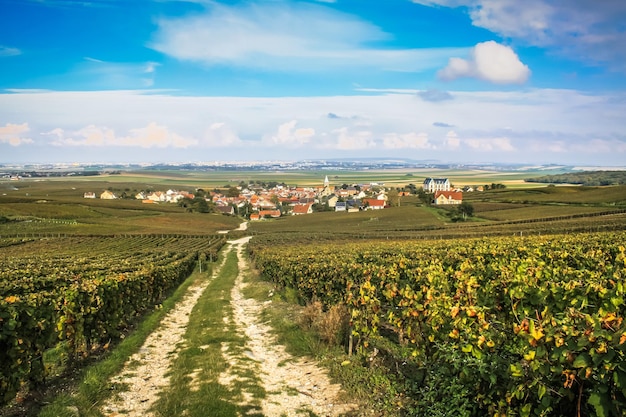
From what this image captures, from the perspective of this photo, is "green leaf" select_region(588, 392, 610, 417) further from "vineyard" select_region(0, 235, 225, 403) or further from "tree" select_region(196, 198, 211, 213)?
"tree" select_region(196, 198, 211, 213)

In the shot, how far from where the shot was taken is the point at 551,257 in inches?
616

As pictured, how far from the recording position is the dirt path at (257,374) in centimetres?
805

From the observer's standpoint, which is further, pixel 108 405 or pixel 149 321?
pixel 149 321

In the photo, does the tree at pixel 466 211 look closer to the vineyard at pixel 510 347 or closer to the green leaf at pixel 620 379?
the vineyard at pixel 510 347

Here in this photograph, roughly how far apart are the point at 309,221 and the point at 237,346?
102 metres

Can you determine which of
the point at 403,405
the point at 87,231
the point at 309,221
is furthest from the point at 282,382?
the point at 309,221

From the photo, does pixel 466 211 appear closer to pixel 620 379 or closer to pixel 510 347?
pixel 510 347

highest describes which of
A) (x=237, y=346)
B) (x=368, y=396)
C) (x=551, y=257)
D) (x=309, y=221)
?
(x=551, y=257)

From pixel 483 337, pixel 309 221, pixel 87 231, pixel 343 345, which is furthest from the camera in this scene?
pixel 309 221

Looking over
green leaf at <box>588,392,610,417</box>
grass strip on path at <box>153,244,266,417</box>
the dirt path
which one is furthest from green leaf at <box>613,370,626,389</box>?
grass strip on path at <box>153,244,266,417</box>

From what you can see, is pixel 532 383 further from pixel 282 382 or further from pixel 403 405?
pixel 282 382

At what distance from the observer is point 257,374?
9.96m

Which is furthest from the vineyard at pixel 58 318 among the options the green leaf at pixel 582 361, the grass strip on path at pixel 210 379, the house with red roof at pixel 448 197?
the house with red roof at pixel 448 197

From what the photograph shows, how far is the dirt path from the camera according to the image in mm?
8047
